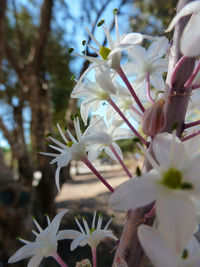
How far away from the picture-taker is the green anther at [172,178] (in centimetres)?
27

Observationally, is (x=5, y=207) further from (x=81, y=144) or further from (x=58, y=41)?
(x=58, y=41)

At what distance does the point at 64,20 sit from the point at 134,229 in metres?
2.75

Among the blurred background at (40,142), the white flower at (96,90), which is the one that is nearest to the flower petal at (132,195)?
the white flower at (96,90)

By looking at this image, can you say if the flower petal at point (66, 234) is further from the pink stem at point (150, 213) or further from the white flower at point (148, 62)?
the white flower at point (148, 62)

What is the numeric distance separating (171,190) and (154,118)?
94 mm

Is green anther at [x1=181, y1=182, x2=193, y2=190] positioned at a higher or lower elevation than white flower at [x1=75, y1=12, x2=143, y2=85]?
lower

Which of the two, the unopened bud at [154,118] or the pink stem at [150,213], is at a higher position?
the unopened bud at [154,118]

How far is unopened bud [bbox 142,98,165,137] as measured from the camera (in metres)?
0.30

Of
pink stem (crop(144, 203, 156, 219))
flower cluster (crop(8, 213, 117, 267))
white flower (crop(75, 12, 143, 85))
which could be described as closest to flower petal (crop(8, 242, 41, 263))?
flower cluster (crop(8, 213, 117, 267))

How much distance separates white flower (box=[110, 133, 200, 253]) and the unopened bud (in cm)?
1

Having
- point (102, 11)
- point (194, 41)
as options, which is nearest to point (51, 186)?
point (102, 11)

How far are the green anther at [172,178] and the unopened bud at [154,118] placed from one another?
0.19 feet

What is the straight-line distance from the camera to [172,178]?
28 centimetres

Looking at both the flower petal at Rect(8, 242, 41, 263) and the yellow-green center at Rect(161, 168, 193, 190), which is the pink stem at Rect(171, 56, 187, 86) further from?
the flower petal at Rect(8, 242, 41, 263)
